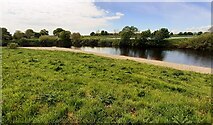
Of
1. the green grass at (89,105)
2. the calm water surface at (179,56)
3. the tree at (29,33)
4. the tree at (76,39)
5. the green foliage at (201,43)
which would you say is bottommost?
the green grass at (89,105)

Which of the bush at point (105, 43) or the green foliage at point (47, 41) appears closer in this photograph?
the green foliage at point (47, 41)

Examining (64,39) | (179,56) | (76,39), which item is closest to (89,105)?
(179,56)

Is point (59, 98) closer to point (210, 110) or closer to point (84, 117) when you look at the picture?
point (84, 117)

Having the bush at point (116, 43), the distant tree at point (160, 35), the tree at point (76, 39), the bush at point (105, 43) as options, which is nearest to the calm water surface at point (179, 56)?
the bush at point (116, 43)

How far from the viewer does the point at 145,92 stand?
29.2 feet

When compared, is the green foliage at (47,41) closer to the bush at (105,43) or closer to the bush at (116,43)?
the bush at (105,43)

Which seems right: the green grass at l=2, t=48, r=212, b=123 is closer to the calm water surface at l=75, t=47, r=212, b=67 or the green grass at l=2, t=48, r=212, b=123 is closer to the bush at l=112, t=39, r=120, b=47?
the calm water surface at l=75, t=47, r=212, b=67

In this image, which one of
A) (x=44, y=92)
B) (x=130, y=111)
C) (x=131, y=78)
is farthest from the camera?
(x=131, y=78)

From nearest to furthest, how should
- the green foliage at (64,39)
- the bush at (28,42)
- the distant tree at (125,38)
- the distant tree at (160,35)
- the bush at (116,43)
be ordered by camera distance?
the bush at (28,42)
the distant tree at (125,38)
the bush at (116,43)
the green foliage at (64,39)
the distant tree at (160,35)

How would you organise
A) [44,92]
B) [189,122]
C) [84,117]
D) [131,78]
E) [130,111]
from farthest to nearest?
1. [131,78]
2. [44,92]
3. [130,111]
4. [84,117]
5. [189,122]

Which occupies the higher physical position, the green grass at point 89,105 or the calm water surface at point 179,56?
the calm water surface at point 179,56

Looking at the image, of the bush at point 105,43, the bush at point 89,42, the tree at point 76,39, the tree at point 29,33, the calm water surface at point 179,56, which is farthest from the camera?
the tree at point 29,33

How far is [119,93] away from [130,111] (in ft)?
5.66

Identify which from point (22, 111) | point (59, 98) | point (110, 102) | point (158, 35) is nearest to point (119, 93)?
point (110, 102)
